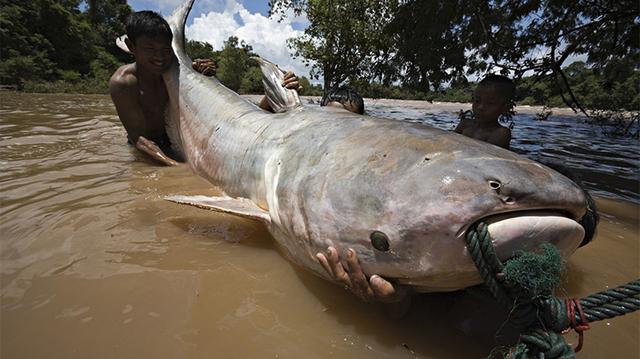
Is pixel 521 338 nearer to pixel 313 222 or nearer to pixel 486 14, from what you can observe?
pixel 313 222

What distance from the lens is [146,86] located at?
3756mm

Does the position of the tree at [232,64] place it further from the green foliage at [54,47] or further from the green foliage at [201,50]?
the green foliage at [54,47]

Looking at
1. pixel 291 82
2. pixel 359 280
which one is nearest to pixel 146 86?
pixel 291 82

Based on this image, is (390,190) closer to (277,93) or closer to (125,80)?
(277,93)

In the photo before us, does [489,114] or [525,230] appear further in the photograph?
[489,114]

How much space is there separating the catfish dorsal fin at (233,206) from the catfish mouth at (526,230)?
1099 mm

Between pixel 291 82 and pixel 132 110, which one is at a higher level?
pixel 291 82

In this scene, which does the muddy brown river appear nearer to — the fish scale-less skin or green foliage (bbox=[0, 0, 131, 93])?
the fish scale-less skin

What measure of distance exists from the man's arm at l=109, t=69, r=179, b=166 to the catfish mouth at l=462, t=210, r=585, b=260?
336 cm

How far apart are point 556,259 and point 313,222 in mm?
818

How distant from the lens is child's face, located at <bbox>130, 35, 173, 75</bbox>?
11.4ft

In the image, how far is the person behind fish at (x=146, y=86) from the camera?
3494 millimetres

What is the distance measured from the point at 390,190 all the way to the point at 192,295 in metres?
0.99

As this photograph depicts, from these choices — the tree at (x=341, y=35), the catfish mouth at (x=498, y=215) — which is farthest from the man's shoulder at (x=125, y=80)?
the tree at (x=341, y=35)
